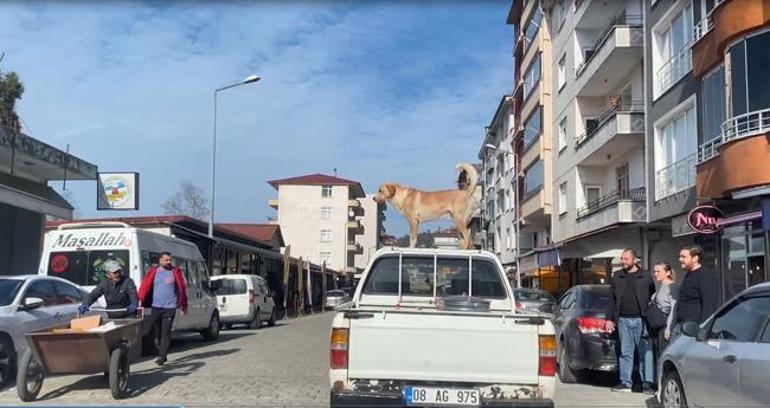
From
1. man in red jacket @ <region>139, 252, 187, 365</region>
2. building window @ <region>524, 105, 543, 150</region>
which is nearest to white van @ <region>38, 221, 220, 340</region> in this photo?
man in red jacket @ <region>139, 252, 187, 365</region>

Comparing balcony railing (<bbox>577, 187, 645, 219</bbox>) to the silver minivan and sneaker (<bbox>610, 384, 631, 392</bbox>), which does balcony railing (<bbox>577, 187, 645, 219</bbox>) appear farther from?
the silver minivan

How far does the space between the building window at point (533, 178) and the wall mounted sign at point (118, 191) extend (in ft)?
61.1

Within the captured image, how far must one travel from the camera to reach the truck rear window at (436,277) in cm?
844

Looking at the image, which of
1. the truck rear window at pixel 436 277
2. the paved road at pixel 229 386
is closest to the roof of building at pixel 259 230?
the paved road at pixel 229 386

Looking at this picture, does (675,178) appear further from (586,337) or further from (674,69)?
(586,337)

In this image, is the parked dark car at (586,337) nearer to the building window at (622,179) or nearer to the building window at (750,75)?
the building window at (750,75)

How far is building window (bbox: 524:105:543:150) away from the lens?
36.5 metres

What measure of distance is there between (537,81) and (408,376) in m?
32.7

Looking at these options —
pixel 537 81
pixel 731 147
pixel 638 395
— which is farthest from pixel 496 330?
pixel 537 81

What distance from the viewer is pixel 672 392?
7.54m

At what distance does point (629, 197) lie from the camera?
81.6 ft

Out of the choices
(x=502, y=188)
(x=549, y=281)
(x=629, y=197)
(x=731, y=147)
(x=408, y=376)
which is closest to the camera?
(x=408, y=376)

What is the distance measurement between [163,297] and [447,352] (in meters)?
7.12

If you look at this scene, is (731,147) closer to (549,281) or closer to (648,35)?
(648,35)
